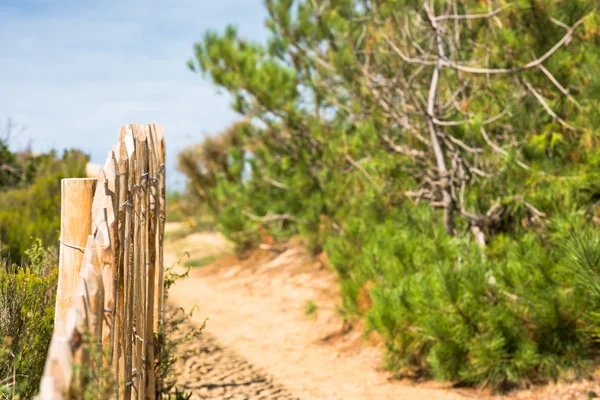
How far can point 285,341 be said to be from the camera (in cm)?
623

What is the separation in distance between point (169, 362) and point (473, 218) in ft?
8.68

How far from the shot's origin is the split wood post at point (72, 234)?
242 centimetres

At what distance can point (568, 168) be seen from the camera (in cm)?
441

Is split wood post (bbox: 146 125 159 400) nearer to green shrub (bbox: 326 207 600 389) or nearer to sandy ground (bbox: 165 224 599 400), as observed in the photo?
sandy ground (bbox: 165 224 599 400)

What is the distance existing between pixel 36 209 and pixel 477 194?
4.38m

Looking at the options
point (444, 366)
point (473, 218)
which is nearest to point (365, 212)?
point (473, 218)

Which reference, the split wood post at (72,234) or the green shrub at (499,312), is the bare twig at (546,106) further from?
the split wood post at (72,234)

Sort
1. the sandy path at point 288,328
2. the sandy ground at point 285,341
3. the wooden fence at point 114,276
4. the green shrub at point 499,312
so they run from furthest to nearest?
1. the sandy path at point 288,328
2. the sandy ground at point 285,341
3. the green shrub at point 499,312
4. the wooden fence at point 114,276

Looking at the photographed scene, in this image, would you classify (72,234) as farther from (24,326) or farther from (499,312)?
(499,312)

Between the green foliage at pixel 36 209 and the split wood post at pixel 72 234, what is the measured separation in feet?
7.04

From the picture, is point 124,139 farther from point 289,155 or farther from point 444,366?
point 289,155

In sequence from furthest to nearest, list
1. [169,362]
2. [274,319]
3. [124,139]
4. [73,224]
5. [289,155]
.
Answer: [289,155] → [274,319] → [169,362] → [124,139] → [73,224]

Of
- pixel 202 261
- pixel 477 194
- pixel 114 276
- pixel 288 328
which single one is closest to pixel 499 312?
pixel 477 194

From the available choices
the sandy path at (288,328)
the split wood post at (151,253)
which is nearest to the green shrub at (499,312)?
the sandy path at (288,328)
